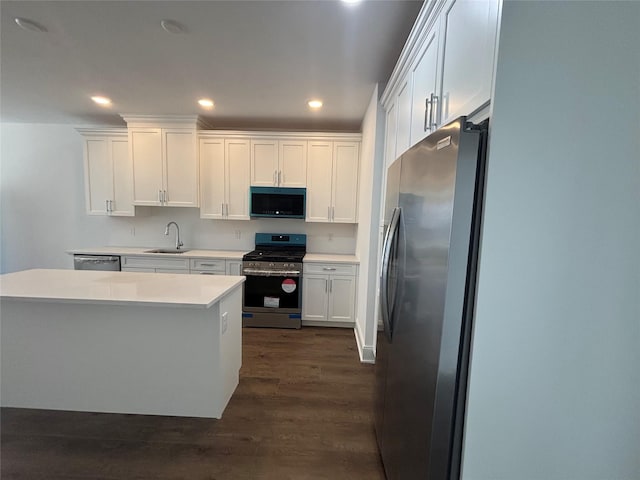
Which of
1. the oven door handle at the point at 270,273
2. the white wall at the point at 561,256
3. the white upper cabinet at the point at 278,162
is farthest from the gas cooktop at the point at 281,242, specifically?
the white wall at the point at 561,256

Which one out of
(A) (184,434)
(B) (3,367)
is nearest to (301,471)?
(A) (184,434)

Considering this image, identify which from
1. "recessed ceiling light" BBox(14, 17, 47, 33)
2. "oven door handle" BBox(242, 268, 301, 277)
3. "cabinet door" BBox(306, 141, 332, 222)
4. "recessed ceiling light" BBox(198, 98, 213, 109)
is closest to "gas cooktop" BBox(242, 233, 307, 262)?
"cabinet door" BBox(306, 141, 332, 222)

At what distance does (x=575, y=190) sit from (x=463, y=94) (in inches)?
20.0

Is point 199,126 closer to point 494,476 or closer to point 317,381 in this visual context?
point 317,381

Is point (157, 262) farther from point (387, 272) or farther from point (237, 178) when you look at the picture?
point (387, 272)

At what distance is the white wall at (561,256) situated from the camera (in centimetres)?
80

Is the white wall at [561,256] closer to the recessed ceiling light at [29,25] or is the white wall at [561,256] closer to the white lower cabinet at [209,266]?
the recessed ceiling light at [29,25]

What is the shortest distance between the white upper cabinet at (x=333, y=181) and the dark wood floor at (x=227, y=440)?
2.05 m

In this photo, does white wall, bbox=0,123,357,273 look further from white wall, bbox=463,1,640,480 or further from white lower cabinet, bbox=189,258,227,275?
white wall, bbox=463,1,640,480

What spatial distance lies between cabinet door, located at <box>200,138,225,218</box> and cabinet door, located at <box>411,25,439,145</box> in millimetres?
2720

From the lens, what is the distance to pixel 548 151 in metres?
0.82

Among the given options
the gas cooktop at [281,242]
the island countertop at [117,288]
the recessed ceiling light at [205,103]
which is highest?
the recessed ceiling light at [205,103]

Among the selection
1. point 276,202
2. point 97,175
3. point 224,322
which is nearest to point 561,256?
point 224,322

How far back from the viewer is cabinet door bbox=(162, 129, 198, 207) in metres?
3.54
